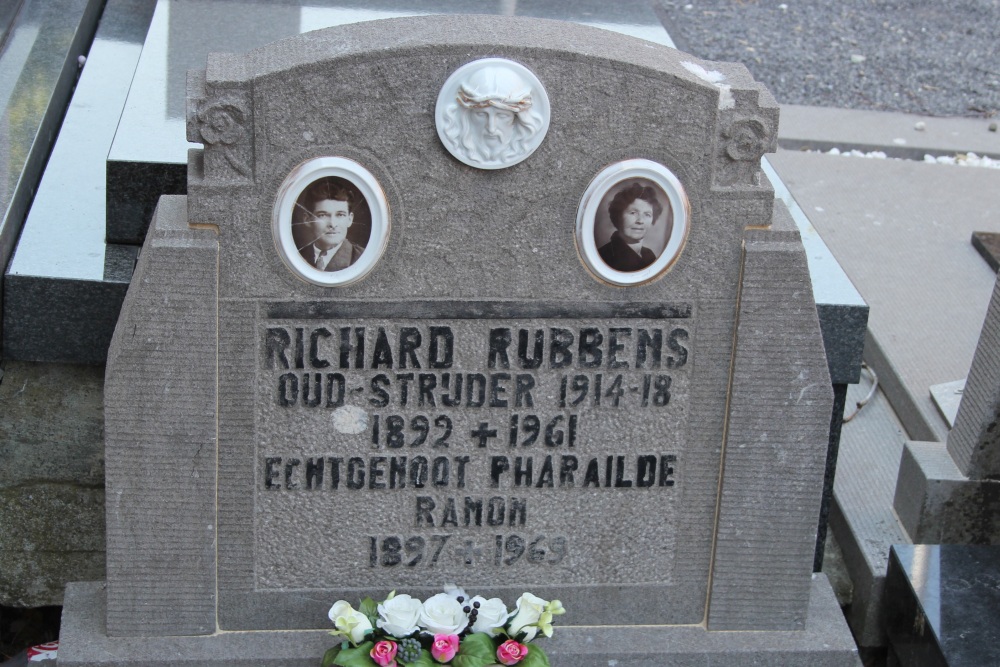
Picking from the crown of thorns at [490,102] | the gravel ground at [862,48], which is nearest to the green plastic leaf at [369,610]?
the crown of thorns at [490,102]

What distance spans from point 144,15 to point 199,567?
340cm

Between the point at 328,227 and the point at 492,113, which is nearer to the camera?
the point at 492,113

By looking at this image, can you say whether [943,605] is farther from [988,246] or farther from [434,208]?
[988,246]

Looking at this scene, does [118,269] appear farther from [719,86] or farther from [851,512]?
[851,512]

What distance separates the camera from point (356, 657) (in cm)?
327

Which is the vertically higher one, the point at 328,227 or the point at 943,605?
the point at 328,227

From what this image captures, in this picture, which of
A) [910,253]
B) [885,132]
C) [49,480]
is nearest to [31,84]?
[49,480]

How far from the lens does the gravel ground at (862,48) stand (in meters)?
8.62

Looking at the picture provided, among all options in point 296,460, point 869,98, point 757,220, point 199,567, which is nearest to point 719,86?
point 757,220

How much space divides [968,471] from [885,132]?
165 inches

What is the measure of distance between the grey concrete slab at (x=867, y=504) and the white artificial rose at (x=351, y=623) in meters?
1.76

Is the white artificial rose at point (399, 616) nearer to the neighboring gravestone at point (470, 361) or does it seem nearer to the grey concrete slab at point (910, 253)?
the neighboring gravestone at point (470, 361)

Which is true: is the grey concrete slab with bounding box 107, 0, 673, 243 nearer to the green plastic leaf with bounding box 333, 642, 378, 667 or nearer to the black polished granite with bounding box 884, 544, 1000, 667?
the green plastic leaf with bounding box 333, 642, 378, 667

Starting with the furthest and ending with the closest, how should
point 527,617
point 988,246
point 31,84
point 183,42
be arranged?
1. point 988,246
2. point 183,42
3. point 31,84
4. point 527,617
